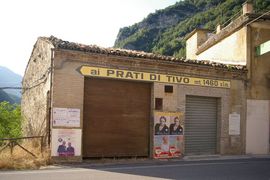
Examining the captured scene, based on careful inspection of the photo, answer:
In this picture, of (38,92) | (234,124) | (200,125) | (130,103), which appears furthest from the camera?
(234,124)

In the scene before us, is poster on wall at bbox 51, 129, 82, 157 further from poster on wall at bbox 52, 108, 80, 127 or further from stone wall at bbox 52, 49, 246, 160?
stone wall at bbox 52, 49, 246, 160

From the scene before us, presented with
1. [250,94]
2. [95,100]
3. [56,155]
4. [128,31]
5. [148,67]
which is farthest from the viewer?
[128,31]

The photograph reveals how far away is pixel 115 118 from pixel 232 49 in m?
8.54

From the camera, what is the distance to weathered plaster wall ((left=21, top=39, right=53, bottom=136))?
14562mm

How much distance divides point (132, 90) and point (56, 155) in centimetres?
425

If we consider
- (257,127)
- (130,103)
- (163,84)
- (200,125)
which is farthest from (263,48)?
(130,103)

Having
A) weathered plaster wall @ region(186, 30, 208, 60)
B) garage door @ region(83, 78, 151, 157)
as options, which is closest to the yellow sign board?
garage door @ region(83, 78, 151, 157)

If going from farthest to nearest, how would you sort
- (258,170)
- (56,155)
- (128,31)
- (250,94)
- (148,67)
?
(128,31)
(250,94)
(148,67)
(56,155)
(258,170)

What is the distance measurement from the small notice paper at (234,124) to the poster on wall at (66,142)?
779 cm

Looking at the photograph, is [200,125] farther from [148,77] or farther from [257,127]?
[148,77]

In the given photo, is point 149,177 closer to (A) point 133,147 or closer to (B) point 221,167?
(B) point 221,167

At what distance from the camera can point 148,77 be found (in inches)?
613

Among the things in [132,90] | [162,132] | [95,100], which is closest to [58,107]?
[95,100]

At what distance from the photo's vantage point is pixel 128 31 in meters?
85.9
